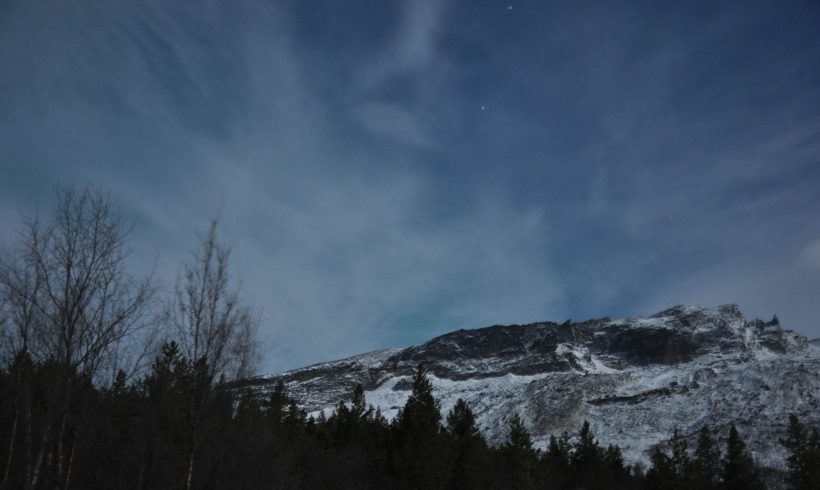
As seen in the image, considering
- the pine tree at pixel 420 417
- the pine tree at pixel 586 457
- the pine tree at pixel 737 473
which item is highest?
the pine tree at pixel 420 417

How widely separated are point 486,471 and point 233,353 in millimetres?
25368

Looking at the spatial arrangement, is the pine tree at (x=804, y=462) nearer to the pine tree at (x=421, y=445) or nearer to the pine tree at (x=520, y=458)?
the pine tree at (x=520, y=458)

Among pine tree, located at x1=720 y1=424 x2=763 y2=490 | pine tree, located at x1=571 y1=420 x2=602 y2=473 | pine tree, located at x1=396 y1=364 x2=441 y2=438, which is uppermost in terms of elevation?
pine tree, located at x1=396 y1=364 x2=441 y2=438

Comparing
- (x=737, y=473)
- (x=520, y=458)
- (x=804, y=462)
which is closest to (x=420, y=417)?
(x=520, y=458)

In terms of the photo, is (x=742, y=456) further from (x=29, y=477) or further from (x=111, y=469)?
(x=29, y=477)

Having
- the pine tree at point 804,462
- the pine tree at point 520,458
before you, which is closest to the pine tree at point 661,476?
the pine tree at point 520,458

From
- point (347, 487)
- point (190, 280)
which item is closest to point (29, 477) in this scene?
point (190, 280)

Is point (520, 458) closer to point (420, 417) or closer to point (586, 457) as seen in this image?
point (586, 457)

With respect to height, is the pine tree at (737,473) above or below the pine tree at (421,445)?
below

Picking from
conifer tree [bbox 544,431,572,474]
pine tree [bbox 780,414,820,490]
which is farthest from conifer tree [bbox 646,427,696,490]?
pine tree [bbox 780,414,820,490]

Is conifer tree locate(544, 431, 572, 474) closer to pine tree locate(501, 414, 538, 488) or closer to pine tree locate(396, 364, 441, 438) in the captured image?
pine tree locate(501, 414, 538, 488)

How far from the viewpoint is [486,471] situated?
114ft

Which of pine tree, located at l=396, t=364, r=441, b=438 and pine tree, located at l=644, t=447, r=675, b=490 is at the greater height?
pine tree, located at l=396, t=364, r=441, b=438

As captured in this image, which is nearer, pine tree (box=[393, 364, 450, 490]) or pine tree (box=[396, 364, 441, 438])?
pine tree (box=[393, 364, 450, 490])
